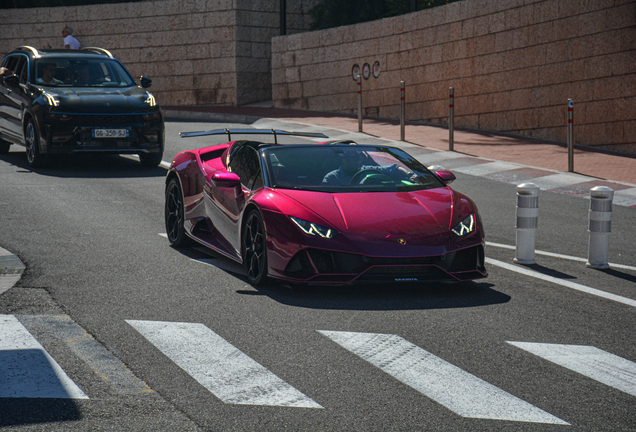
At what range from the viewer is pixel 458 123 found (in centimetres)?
2161

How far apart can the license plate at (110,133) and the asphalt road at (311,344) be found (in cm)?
467

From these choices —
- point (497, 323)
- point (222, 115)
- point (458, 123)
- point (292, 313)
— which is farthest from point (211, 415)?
point (222, 115)

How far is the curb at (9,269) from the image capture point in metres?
6.88

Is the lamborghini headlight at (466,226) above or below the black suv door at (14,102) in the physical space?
below

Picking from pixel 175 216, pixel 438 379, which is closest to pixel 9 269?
pixel 175 216

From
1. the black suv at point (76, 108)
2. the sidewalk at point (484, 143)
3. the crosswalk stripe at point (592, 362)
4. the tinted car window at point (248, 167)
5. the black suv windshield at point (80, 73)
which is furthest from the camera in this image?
the sidewalk at point (484, 143)

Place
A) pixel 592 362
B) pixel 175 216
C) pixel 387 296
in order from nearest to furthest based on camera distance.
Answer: pixel 592 362 → pixel 387 296 → pixel 175 216

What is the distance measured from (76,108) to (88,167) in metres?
1.54

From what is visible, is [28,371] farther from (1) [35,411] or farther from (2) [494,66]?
(2) [494,66]

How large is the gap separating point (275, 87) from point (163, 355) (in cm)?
2300

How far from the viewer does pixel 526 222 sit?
811 centimetres

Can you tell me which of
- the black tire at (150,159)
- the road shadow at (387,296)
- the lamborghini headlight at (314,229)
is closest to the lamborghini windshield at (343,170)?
the lamborghini headlight at (314,229)

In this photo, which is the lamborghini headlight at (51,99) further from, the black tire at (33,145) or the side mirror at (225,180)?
the side mirror at (225,180)

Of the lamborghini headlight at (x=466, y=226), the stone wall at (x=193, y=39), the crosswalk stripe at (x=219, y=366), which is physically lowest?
the crosswalk stripe at (x=219, y=366)
